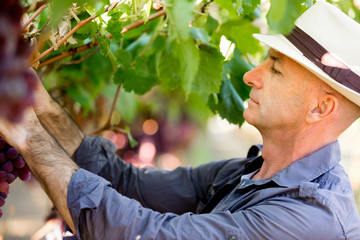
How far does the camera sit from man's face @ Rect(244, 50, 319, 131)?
1.49 metres

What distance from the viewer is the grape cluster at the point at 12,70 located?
0.51 meters

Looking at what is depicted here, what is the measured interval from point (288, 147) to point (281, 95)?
18cm

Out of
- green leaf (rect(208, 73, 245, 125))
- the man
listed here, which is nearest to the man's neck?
the man

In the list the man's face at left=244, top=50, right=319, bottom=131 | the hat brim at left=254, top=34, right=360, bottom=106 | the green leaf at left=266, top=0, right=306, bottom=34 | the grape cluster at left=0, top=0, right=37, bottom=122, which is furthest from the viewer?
the man's face at left=244, top=50, right=319, bottom=131

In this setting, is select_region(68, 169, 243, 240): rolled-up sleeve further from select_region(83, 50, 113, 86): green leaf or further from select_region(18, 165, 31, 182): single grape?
select_region(83, 50, 113, 86): green leaf

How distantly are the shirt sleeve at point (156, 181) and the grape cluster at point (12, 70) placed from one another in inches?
46.6

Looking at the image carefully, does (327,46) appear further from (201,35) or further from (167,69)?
(167,69)

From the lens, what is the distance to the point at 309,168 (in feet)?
4.78

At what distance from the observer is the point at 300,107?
1.51m

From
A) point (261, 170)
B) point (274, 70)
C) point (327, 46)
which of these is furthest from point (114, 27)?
point (261, 170)

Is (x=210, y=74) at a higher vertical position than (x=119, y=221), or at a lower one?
higher

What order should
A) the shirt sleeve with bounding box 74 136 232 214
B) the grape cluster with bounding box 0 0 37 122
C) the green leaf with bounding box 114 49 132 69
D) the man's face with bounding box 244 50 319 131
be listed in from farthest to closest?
the shirt sleeve with bounding box 74 136 232 214, the green leaf with bounding box 114 49 132 69, the man's face with bounding box 244 50 319 131, the grape cluster with bounding box 0 0 37 122

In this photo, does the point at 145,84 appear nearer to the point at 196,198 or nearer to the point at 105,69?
the point at 105,69

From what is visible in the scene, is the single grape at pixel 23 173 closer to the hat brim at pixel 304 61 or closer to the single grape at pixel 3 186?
the single grape at pixel 3 186
